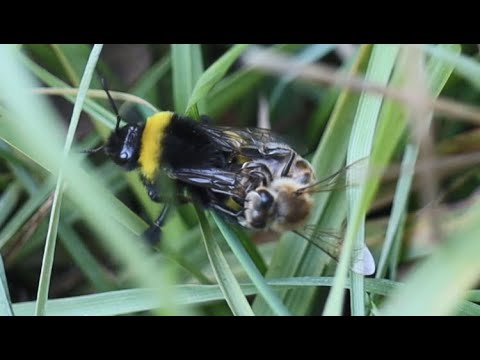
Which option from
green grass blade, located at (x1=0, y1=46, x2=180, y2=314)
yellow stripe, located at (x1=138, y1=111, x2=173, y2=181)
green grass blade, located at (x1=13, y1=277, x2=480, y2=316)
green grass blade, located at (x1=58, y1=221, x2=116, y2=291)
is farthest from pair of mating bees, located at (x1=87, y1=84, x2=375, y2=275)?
green grass blade, located at (x1=0, y1=46, x2=180, y2=314)

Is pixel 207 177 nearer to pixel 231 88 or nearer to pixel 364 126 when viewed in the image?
pixel 364 126

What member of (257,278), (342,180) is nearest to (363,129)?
(342,180)

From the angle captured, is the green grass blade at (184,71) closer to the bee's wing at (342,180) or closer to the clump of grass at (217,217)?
the clump of grass at (217,217)

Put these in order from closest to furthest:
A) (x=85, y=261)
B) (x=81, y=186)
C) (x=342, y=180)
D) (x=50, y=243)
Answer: (x=81, y=186) < (x=50, y=243) < (x=342, y=180) < (x=85, y=261)

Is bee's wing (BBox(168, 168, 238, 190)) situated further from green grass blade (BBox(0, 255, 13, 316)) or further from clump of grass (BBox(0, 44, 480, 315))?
green grass blade (BBox(0, 255, 13, 316))

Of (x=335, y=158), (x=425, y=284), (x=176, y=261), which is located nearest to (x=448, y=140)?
(x=335, y=158)

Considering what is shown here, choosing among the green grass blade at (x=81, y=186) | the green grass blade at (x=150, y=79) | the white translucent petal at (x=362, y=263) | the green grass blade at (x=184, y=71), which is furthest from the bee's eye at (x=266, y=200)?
the green grass blade at (x=150, y=79)
